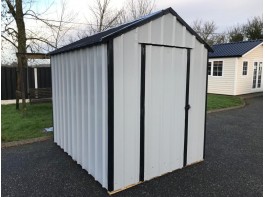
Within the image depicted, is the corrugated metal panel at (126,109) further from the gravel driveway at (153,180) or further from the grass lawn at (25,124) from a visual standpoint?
the grass lawn at (25,124)

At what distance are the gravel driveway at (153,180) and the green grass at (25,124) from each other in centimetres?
70

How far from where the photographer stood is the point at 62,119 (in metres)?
4.82

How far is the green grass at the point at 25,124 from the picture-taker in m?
5.77

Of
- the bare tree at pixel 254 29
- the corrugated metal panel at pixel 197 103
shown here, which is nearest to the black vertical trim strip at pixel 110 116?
the corrugated metal panel at pixel 197 103

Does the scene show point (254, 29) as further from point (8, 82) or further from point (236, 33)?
point (8, 82)

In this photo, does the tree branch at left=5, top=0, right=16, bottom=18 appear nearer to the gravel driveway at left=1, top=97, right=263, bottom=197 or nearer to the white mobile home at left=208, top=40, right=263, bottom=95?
the gravel driveway at left=1, top=97, right=263, bottom=197

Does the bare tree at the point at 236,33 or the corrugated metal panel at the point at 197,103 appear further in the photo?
the bare tree at the point at 236,33

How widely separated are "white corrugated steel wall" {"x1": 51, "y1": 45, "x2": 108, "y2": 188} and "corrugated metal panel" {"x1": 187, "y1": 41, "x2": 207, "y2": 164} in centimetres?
166

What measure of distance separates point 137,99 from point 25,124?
475 centimetres

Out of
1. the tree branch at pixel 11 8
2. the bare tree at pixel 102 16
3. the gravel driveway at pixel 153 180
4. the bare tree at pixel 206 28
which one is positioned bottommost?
the gravel driveway at pixel 153 180

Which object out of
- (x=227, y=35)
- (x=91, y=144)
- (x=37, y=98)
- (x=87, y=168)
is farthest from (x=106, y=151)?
(x=227, y=35)

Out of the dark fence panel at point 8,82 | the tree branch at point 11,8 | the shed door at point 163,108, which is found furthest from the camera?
the dark fence panel at point 8,82

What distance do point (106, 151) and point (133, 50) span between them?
1.45 m

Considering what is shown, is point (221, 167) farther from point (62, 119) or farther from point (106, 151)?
point (62, 119)
